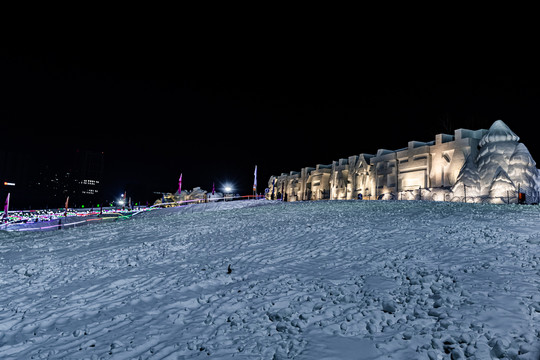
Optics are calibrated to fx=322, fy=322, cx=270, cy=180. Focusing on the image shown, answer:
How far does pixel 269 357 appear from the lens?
5.48 meters

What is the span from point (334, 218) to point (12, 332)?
1569cm

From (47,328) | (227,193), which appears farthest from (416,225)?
(227,193)

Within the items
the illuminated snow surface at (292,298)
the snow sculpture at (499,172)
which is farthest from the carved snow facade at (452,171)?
the illuminated snow surface at (292,298)

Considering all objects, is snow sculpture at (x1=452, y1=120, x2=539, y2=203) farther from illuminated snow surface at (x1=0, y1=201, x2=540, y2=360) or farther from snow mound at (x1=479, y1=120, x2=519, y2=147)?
illuminated snow surface at (x1=0, y1=201, x2=540, y2=360)

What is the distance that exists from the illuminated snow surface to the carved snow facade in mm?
18709

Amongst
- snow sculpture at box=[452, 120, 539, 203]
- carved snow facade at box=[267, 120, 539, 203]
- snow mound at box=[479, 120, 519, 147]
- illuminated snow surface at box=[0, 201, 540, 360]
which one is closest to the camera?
illuminated snow surface at box=[0, 201, 540, 360]

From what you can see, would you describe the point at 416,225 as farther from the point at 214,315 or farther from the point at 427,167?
the point at 427,167

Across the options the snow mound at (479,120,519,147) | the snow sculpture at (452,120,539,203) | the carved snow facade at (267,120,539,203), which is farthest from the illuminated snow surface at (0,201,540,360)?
the snow mound at (479,120,519,147)

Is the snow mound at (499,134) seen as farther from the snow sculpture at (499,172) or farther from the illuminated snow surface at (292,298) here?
the illuminated snow surface at (292,298)

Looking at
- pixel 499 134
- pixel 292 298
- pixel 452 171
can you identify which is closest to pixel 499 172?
pixel 499 134

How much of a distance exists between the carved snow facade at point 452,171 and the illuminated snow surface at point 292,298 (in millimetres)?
18709

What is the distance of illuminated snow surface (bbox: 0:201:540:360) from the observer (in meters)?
5.70

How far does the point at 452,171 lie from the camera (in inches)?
1403

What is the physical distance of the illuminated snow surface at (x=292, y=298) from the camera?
224 inches
